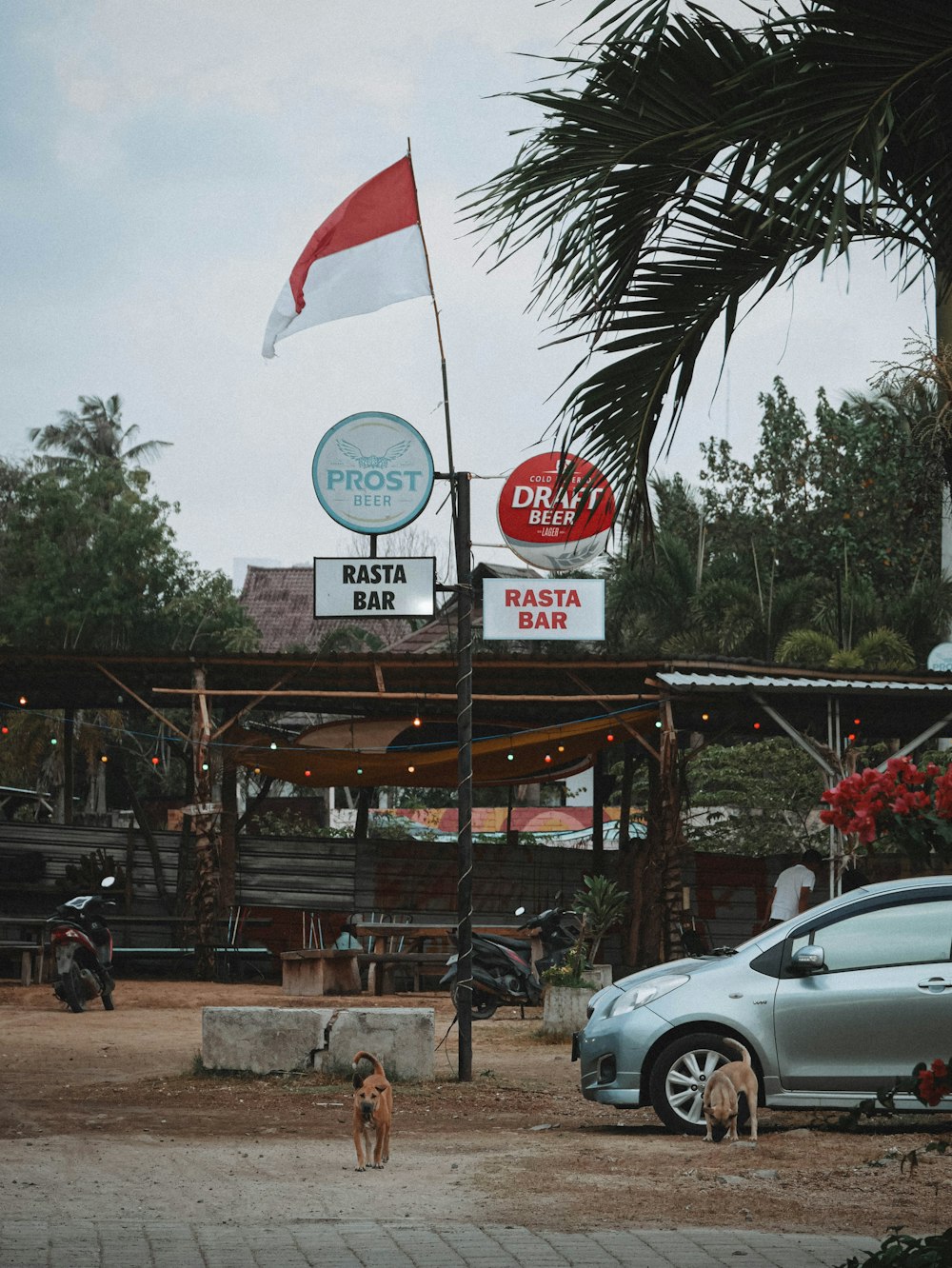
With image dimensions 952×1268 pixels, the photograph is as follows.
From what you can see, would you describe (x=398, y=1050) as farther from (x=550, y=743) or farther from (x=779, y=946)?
(x=550, y=743)

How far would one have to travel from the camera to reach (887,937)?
29.9 ft

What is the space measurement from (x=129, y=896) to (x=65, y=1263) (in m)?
16.4

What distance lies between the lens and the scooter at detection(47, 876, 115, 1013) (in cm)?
1678

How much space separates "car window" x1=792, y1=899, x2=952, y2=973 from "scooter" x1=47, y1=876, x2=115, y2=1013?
9.92 metres

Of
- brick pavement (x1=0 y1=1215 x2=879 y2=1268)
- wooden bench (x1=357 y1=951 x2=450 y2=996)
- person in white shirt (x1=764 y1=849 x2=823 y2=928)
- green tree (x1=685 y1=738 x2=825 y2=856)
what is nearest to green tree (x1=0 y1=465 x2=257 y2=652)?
green tree (x1=685 y1=738 x2=825 y2=856)

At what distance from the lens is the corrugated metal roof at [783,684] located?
18.2 metres

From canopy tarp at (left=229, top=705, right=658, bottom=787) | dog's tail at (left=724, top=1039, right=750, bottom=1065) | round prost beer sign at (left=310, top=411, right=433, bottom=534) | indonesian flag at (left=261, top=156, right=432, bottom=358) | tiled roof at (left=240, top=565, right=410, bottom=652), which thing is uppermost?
tiled roof at (left=240, top=565, right=410, bottom=652)

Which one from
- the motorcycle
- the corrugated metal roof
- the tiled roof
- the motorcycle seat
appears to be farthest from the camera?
the tiled roof

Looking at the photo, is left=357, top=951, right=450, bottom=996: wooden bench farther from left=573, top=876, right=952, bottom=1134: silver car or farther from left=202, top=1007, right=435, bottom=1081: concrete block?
left=573, top=876, right=952, bottom=1134: silver car

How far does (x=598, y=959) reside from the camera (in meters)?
20.8

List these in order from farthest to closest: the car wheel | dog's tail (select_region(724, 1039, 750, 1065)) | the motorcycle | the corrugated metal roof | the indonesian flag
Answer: the corrugated metal roof < the motorcycle < the indonesian flag < the car wheel < dog's tail (select_region(724, 1039, 750, 1065))

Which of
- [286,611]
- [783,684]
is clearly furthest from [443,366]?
[286,611]

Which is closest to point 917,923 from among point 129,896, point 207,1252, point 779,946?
point 779,946

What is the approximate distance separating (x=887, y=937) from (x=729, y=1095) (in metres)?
1.41
